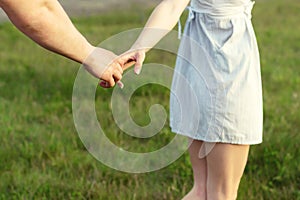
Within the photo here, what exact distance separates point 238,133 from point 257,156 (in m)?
1.37

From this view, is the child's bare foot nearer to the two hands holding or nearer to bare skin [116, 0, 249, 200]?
bare skin [116, 0, 249, 200]

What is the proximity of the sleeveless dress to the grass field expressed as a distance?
98 cm

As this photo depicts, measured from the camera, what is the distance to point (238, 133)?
9.31 feet

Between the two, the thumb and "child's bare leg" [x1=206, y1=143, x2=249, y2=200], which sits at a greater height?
the thumb

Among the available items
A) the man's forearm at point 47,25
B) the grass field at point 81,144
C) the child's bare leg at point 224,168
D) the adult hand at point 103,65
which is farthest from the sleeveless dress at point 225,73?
the grass field at point 81,144

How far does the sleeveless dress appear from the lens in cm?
281

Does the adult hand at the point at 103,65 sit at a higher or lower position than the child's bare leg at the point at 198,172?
higher

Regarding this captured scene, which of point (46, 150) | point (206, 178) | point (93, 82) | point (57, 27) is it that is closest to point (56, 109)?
point (93, 82)

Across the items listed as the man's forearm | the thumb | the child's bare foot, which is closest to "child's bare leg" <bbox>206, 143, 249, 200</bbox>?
the child's bare foot

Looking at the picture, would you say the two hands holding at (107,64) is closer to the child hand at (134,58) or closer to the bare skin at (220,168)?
the child hand at (134,58)

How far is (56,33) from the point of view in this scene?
2.59 meters

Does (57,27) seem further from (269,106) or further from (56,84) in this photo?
(56,84)

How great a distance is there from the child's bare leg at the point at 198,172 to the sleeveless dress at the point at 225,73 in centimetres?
14

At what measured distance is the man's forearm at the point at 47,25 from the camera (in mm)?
2461
